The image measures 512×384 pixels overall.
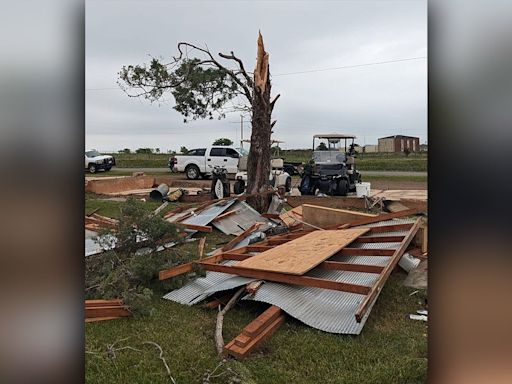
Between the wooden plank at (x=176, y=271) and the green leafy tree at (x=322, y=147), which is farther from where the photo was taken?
the green leafy tree at (x=322, y=147)

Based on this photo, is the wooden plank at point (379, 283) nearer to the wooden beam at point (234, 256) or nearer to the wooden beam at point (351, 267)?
the wooden beam at point (351, 267)

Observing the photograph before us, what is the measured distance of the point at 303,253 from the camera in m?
4.59

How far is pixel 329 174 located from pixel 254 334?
29.8 feet

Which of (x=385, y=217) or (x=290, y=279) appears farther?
(x=385, y=217)

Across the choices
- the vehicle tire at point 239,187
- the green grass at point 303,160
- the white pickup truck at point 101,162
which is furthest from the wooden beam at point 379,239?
the green grass at point 303,160

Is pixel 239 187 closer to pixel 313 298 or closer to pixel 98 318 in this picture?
pixel 313 298

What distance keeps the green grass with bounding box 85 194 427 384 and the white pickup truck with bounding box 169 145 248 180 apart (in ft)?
44.9

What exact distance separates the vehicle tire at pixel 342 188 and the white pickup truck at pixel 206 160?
653 centimetres

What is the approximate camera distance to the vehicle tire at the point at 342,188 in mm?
11406

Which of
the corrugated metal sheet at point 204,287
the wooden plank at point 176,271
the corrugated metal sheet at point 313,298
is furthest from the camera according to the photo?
the wooden plank at point 176,271

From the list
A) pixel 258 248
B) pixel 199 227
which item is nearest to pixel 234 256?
pixel 258 248
